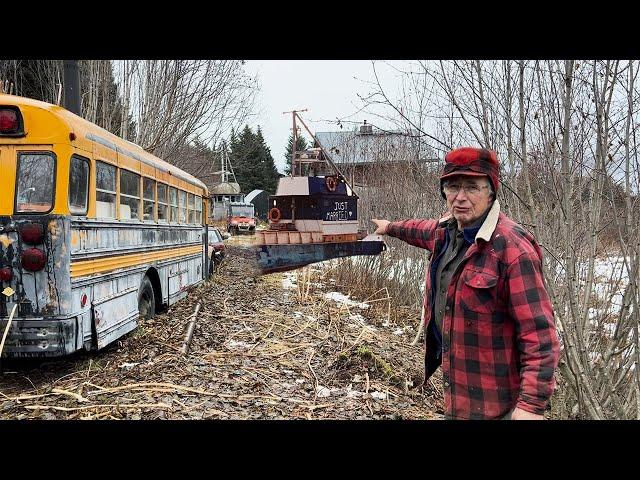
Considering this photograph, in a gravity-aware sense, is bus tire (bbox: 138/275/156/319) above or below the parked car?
below

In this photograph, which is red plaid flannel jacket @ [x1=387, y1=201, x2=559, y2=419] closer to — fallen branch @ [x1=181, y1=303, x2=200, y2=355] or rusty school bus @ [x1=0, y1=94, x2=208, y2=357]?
rusty school bus @ [x1=0, y1=94, x2=208, y2=357]

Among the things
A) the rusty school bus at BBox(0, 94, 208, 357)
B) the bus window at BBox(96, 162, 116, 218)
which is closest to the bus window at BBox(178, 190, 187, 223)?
the rusty school bus at BBox(0, 94, 208, 357)

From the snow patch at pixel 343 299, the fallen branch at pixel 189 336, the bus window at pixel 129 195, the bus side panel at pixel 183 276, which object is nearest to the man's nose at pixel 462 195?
the fallen branch at pixel 189 336

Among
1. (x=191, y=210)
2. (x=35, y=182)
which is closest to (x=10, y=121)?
(x=35, y=182)

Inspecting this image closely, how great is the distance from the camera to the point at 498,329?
5.00 ft

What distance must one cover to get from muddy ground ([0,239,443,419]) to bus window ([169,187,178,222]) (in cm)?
154

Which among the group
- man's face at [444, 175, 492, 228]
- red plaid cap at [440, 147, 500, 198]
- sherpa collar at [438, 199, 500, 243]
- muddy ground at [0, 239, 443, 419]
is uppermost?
red plaid cap at [440, 147, 500, 198]

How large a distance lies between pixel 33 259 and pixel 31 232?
0.21 m

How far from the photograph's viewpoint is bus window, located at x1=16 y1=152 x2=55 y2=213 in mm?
3430

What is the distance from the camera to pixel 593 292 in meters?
3.19

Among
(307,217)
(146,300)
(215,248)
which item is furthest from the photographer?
(215,248)

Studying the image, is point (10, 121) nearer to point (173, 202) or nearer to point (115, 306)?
point (115, 306)

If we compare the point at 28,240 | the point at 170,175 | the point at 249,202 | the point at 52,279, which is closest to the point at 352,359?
the point at 249,202

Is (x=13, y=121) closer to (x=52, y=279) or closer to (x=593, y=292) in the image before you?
(x=52, y=279)
